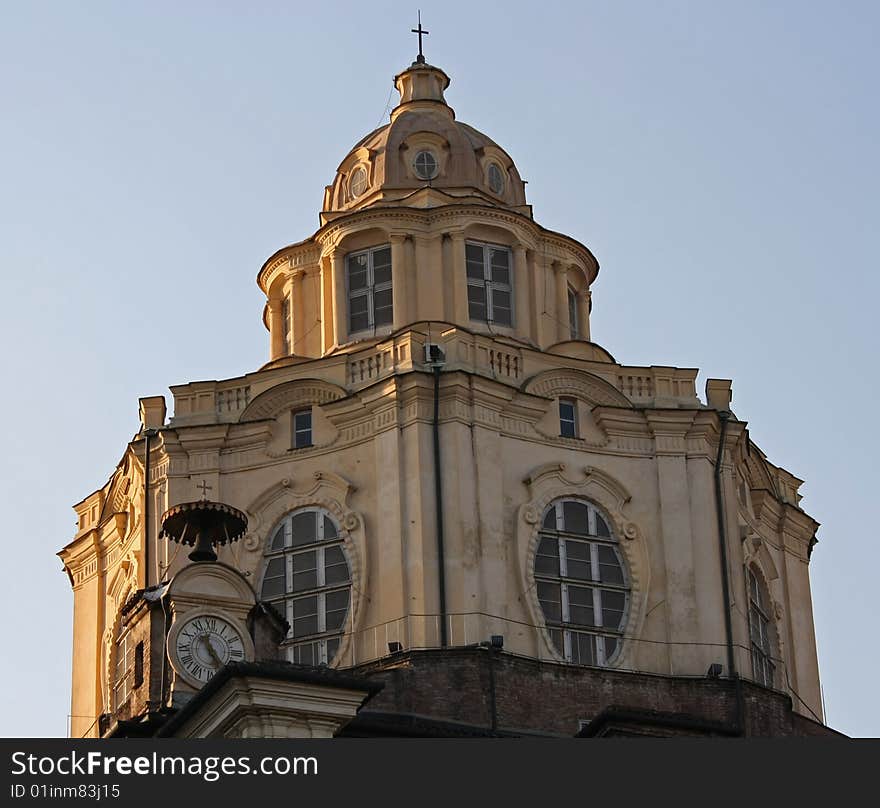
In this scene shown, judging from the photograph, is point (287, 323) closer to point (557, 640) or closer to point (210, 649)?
point (557, 640)

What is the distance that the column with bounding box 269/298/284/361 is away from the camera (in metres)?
70.1

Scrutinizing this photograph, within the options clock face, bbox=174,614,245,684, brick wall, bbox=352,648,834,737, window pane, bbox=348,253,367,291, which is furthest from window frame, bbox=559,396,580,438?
clock face, bbox=174,614,245,684

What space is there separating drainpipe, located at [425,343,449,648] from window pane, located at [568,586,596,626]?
3.45 m

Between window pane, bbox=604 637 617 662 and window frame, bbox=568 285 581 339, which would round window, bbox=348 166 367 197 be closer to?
window frame, bbox=568 285 581 339

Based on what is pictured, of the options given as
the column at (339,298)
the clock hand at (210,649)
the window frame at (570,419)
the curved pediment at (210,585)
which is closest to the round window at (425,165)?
the column at (339,298)

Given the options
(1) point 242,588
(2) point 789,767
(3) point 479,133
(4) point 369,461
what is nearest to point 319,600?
(4) point 369,461

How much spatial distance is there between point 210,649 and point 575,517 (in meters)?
13.1

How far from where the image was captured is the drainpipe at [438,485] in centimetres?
6066

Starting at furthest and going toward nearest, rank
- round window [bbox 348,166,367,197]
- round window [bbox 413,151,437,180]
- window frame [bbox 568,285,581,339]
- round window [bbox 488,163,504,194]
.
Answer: round window [bbox 488,163,504,194], round window [bbox 348,166,367,197], round window [bbox 413,151,437,180], window frame [bbox 568,285,581,339]

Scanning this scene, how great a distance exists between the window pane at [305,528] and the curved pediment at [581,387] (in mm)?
6072

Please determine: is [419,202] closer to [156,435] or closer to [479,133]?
[479,133]

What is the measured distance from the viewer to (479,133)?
238 feet

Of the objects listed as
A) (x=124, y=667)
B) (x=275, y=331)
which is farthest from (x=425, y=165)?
(x=124, y=667)

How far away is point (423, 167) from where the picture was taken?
70875 mm
